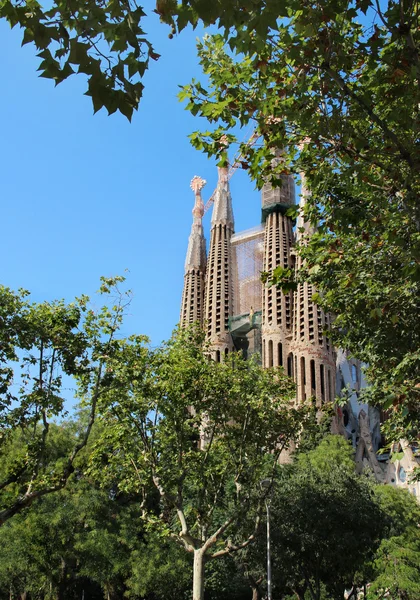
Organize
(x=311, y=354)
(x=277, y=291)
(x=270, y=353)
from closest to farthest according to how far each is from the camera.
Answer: (x=311, y=354) < (x=270, y=353) < (x=277, y=291)

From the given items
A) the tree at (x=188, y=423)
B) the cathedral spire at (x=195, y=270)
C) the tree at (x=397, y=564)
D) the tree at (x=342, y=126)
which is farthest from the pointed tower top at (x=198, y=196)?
the tree at (x=342, y=126)

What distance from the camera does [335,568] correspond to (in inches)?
802

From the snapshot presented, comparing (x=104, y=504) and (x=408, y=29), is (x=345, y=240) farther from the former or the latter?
(x=104, y=504)

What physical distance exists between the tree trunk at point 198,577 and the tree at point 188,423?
0.19 meters

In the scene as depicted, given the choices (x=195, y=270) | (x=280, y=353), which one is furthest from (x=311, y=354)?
(x=195, y=270)

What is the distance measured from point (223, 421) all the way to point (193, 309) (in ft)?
131

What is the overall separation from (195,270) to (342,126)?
52.3 m

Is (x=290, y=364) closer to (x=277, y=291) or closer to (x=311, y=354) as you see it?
(x=311, y=354)

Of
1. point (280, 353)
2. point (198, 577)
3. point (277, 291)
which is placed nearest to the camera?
point (198, 577)

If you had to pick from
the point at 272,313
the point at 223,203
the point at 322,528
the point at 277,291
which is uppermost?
the point at 223,203

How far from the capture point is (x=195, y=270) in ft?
196

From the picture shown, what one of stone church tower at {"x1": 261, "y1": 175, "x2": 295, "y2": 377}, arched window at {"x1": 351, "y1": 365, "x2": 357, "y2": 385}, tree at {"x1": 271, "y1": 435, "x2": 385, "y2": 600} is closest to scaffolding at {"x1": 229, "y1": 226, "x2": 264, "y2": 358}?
stone church tower at {"x1": 261, "y1": 175, "x2": 295, "y2": 377}

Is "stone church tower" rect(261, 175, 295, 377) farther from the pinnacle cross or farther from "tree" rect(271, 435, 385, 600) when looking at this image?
"tree" rect(271, 435, 385, 600)

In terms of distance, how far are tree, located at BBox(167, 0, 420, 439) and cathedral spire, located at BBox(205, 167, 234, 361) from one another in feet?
131
